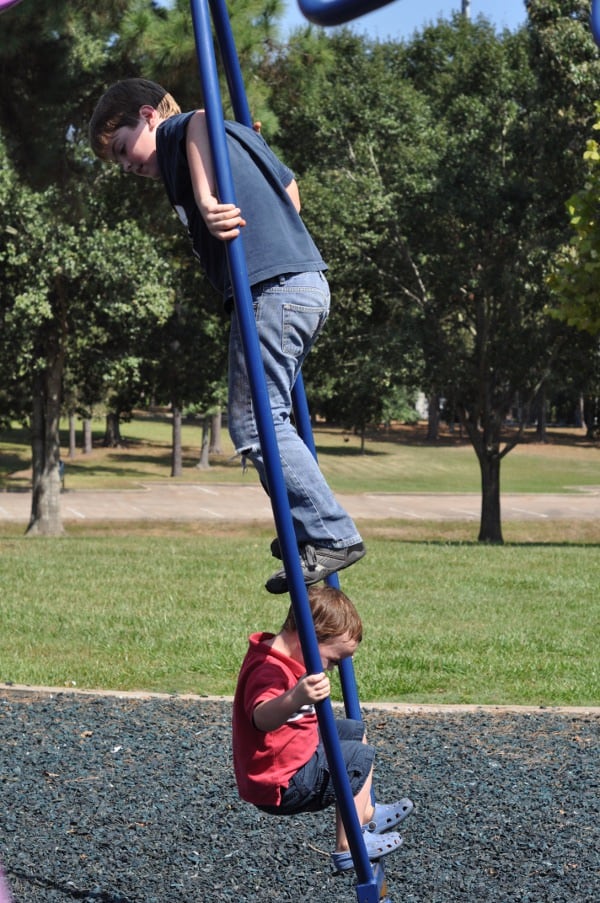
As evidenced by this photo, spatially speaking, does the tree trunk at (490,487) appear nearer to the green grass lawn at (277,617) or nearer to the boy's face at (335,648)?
the green grass lawn at (277,617)

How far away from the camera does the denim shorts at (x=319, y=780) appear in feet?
10.1

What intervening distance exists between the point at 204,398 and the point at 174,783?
17399 mm

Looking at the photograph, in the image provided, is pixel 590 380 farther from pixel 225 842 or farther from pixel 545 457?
pixel 545 457

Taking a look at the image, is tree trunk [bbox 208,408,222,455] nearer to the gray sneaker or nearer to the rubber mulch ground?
the rubber mulch ground

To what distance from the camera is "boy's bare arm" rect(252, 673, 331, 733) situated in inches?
105

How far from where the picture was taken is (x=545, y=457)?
172 feet

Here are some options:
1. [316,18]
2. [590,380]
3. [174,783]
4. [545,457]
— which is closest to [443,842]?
[174,783]

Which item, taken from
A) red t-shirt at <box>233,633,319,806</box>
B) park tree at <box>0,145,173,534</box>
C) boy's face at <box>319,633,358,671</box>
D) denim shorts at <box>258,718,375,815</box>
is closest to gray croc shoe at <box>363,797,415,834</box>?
denim shorts at <box>258,718,375,815</box>

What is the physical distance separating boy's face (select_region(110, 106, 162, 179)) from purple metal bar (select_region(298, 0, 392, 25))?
19.2 inches

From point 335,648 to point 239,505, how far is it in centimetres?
2769

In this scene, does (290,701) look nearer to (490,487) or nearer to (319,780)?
(319,780)

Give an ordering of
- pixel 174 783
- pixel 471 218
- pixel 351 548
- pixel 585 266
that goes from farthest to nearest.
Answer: pixel 471 218, pixel 585 266, pixel 174 783, pixel 351 548

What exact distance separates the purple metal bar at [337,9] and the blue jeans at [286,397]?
60 cm

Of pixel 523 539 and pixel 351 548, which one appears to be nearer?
pixel 351 548
